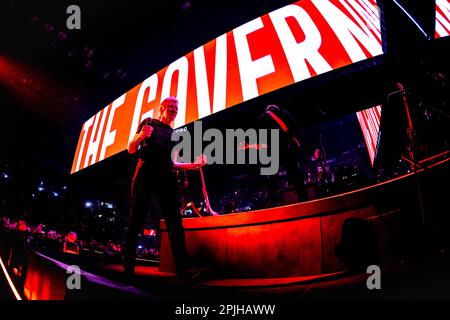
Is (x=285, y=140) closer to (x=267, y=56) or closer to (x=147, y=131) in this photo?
(x=267, y=56)

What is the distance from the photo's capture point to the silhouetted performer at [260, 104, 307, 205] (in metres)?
3.73

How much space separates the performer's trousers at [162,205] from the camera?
97.1 inches

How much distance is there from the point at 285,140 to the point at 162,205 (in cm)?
233

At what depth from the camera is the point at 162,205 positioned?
2.60 m

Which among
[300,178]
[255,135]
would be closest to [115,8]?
[255,135]

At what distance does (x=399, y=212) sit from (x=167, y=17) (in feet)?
21.6

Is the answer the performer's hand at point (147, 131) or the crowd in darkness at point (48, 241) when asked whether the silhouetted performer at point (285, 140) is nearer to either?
the performer's hand at point (147, 131)

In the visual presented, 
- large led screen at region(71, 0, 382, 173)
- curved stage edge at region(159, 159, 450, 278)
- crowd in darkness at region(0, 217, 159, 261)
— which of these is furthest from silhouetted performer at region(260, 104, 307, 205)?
crowd in darkness at region(0, 217, 159, 261)

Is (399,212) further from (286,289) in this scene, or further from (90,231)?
(90,231)

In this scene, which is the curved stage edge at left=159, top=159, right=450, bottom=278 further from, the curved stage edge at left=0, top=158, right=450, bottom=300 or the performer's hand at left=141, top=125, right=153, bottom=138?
the performer's hand at left=141, top=125, right=153, bottom=138

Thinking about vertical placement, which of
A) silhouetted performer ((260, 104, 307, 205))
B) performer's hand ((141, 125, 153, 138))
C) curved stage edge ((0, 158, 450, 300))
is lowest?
curved stage edge ((0, 158, 450, 300))

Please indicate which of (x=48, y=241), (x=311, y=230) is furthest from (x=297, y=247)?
(x=48, y=241)

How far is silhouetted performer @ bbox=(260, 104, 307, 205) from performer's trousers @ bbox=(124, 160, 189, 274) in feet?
6.46
